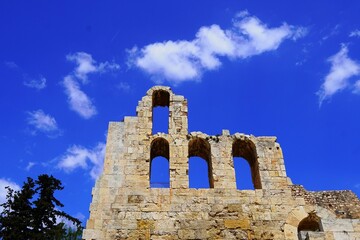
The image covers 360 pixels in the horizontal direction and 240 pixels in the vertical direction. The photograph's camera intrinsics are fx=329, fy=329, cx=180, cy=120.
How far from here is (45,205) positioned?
1633 cm

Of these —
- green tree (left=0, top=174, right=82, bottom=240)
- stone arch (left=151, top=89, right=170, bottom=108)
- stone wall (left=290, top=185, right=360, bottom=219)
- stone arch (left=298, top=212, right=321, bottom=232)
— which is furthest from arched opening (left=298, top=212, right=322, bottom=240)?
green tree (left=0, top=174, right=82, bottom=240)

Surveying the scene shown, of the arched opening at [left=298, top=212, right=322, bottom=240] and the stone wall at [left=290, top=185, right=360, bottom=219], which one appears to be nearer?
the arched opening at [left=298, top=212, right=322, bottom=240]

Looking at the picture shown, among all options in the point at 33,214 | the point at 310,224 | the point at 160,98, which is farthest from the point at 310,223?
the point at 33,214

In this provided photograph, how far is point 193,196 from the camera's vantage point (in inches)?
327

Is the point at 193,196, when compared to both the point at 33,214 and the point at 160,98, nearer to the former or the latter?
the point at 160,98

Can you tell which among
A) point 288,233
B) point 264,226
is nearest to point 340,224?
point 288,233

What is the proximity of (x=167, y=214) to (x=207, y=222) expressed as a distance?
98 centimetres

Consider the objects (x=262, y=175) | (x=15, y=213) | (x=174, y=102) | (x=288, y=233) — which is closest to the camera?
(x=288, y=233)

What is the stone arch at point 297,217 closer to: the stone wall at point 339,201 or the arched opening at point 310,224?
the arched opening at point 310,224

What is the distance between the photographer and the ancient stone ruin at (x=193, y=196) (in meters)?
7.79

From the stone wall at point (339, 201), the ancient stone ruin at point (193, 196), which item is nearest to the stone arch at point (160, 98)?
the ancient stone ruin at point (193, 196)

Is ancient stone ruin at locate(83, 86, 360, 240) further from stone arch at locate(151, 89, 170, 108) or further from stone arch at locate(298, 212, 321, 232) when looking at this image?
stone arch at locate(151, 89, 170, 108)

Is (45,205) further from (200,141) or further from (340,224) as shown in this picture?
(340,224)

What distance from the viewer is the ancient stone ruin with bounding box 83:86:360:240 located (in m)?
7.79
